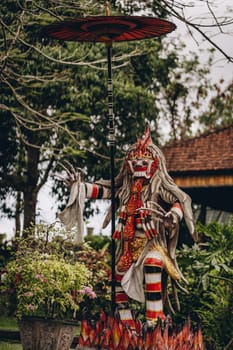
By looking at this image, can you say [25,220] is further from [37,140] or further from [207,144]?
[207,144]

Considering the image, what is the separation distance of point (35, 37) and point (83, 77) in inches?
56.6

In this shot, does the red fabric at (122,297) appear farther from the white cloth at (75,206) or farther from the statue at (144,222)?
the white cloth at (75,206)

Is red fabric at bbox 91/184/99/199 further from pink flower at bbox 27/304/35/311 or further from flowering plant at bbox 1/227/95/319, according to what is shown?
pink flower at bbox 27/304/35/311

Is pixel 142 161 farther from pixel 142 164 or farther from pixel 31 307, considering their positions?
pixel 31 307

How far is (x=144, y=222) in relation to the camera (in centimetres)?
1083

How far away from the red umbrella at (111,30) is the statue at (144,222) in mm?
218

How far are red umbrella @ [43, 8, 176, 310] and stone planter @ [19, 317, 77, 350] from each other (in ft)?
4.07

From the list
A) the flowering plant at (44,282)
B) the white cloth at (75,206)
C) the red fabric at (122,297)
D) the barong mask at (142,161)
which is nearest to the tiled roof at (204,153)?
the flowering plant at (44,282)

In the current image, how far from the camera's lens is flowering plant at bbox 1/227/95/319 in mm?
12133

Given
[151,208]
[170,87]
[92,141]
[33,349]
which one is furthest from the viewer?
[170,87]

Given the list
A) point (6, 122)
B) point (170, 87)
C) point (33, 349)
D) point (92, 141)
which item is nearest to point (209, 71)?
point (170, 87)

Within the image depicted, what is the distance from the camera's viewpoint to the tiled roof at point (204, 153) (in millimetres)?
19016

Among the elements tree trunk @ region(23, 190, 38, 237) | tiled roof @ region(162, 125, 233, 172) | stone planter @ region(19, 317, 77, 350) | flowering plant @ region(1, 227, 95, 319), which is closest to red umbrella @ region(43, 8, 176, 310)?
stone planter @ region(19, 317, 77, 350)

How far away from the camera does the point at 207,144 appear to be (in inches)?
795
